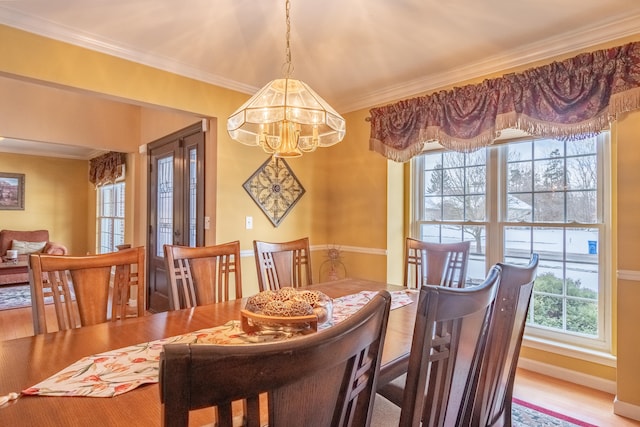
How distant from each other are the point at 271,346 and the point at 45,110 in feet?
18.0

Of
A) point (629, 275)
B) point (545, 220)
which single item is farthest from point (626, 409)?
point (545, 220)

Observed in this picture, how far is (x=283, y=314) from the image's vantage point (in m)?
1.20

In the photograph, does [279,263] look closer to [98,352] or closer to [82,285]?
[82,285]

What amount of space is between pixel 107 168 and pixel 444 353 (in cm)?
640

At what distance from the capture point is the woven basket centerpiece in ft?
3.91

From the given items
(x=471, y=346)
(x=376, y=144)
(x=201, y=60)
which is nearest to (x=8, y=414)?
(x=471, y=346)

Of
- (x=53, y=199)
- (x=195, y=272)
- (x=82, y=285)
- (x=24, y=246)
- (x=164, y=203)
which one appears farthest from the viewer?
(x=53, y=199)

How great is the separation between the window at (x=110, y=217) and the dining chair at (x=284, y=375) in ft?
20.0

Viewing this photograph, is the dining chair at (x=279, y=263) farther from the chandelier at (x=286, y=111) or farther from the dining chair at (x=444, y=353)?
the dining chair at (x=444, y=353)

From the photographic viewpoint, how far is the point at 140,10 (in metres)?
2.10

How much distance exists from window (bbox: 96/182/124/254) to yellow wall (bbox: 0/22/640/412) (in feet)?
4.77

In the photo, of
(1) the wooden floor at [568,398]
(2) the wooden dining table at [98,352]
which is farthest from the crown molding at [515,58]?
(1) the wooden floor at [568,398]

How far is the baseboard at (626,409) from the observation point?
2035mm

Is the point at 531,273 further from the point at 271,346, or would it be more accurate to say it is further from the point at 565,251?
the point at 565,251
